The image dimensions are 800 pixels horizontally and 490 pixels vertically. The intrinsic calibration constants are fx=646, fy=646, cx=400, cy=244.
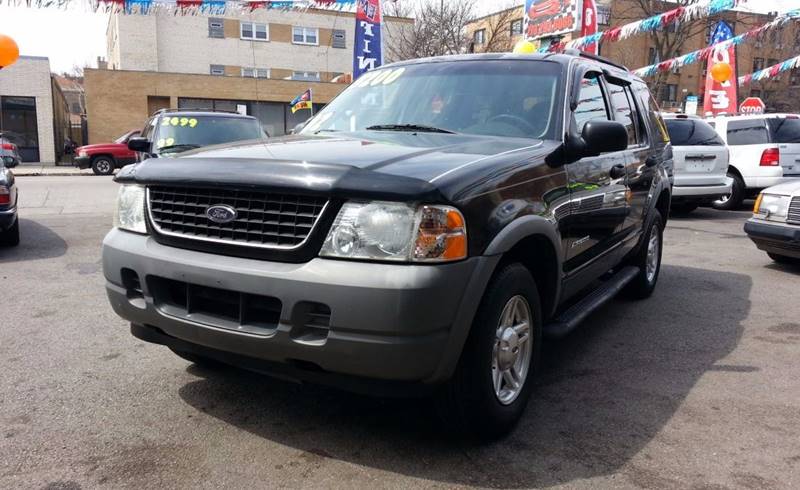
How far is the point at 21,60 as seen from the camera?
29.0 metres

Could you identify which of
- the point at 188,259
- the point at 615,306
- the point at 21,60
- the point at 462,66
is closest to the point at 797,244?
the point at 615,306

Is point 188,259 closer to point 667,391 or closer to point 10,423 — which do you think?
point 10,423

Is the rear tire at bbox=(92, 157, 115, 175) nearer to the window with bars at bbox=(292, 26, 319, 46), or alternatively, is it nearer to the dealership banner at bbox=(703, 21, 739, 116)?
the dealership banner at bbox=(703, 21, 739, 116)

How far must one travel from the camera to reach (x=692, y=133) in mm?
11586

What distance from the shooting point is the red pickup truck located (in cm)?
2230

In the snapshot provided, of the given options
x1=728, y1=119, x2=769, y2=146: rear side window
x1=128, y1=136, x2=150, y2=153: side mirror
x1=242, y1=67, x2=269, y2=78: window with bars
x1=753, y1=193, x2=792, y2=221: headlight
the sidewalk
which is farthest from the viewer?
x1=242, y1=67, x2=269, y2=78: window with bars

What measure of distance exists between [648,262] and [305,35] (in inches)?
1549

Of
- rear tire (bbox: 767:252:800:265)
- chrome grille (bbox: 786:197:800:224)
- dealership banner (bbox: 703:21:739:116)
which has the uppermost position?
dealership banner (bbox: 703:21:739:116)

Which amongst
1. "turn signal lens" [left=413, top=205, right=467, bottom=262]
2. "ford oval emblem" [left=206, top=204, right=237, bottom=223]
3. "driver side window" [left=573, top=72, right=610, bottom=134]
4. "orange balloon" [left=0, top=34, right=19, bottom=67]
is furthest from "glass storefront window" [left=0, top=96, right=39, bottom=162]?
"turn signal lens" [left=413, top=205, right=467, bottom=262]

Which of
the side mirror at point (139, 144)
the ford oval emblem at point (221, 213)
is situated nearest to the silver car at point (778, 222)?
the ford oval emblem at point (221, 213)

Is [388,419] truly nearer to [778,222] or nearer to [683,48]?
[778,222]

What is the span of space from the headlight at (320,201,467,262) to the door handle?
215 centimetres

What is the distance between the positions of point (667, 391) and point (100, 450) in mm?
3019

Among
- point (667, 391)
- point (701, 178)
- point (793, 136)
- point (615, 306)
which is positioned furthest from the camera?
point (793, 136)
